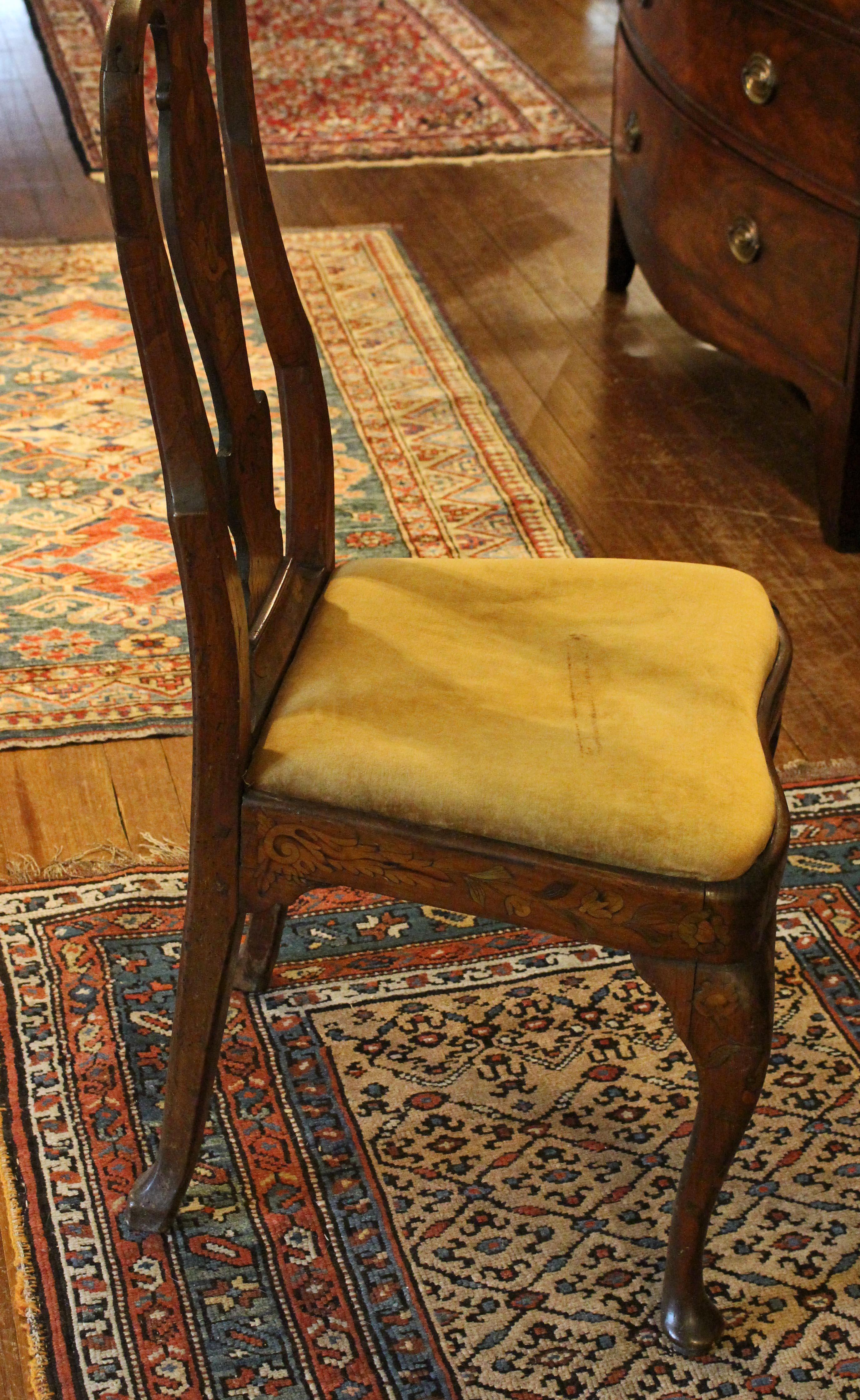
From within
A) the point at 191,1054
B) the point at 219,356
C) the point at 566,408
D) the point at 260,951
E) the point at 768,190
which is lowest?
the point at 566,408

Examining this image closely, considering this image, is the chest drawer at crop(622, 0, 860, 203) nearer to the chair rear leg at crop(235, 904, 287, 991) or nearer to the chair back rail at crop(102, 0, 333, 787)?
the chair back rail at crop(102, 0, 333, 787)

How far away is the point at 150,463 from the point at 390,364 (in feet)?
2.15

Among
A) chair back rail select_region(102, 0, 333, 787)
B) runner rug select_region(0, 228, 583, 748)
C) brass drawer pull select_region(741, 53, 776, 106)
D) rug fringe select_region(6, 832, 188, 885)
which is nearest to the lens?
chair back rail select_region(102, 0, 333, 787)

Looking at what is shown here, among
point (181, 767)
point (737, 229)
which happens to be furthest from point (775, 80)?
point (181, 767)

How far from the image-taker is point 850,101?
2.50 meters

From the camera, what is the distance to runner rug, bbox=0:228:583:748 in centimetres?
244

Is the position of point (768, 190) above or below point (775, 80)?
below

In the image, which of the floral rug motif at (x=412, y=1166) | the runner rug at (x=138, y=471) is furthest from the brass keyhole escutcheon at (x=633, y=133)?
the floral rug motif at (x=412, y=1166)

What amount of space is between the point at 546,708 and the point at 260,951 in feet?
1.96

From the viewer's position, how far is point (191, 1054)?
1476 mm

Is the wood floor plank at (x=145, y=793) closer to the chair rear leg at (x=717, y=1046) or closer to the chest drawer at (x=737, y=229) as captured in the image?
the chair rear leg at (x=717, y=1046)

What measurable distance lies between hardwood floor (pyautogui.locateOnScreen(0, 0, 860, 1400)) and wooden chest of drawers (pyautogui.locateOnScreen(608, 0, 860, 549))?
0.20m

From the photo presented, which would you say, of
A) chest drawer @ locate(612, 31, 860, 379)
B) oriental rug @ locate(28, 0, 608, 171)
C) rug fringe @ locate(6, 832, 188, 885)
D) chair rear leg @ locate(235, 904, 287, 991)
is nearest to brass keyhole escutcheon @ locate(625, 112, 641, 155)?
chest drawer @ locate(612, 31, 860, 379)

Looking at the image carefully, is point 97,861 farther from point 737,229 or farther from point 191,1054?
point 737,229
